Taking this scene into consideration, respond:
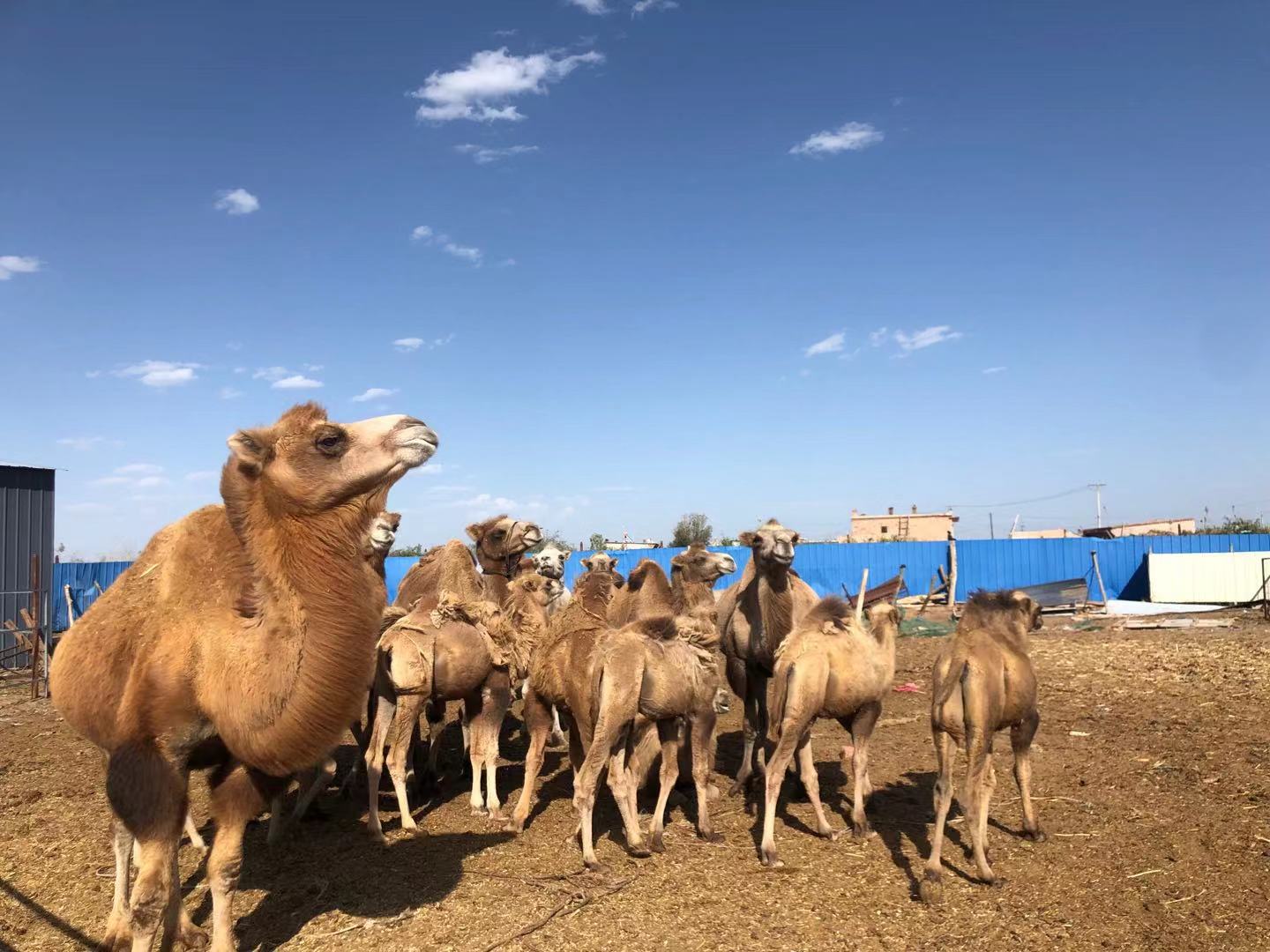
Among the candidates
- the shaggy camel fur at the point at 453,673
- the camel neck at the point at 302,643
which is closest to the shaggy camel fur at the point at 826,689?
the shaggy camel fur at the point at 453,673

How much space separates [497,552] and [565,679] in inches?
137

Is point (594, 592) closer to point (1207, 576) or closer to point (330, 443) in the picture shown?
point (330, 443)

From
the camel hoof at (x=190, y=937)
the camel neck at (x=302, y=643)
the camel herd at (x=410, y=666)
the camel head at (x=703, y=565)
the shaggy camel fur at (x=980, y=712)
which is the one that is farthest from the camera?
the camel head at (x=703, y=565)

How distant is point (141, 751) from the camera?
13.6 feet

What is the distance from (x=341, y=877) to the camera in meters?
6.57

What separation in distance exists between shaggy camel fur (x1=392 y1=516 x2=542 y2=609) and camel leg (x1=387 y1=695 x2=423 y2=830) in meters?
2.64

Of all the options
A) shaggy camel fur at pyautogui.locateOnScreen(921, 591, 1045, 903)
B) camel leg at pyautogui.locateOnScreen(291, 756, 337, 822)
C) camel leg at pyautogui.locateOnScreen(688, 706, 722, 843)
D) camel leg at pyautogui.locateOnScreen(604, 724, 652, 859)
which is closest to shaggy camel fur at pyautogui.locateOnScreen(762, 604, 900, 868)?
camel leg at pyautogui.locateOnScreen(688, 706, 722, 843)

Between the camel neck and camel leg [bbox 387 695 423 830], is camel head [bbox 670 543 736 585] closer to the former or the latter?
camel leg [bbox 387 695 423 830]

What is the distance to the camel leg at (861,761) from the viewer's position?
286 inches

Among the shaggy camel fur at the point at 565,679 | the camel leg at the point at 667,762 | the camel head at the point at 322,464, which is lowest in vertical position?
the camel leg at the point at 667,762

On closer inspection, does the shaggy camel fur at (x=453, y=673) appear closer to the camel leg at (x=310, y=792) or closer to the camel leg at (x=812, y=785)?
the camel leg at (x=310, y=792)

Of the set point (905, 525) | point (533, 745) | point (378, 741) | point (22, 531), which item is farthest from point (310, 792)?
point (905, 525)

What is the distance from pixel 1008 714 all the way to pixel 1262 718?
6858 mm

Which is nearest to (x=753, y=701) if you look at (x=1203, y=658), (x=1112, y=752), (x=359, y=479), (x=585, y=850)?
(x=585, y=850)
